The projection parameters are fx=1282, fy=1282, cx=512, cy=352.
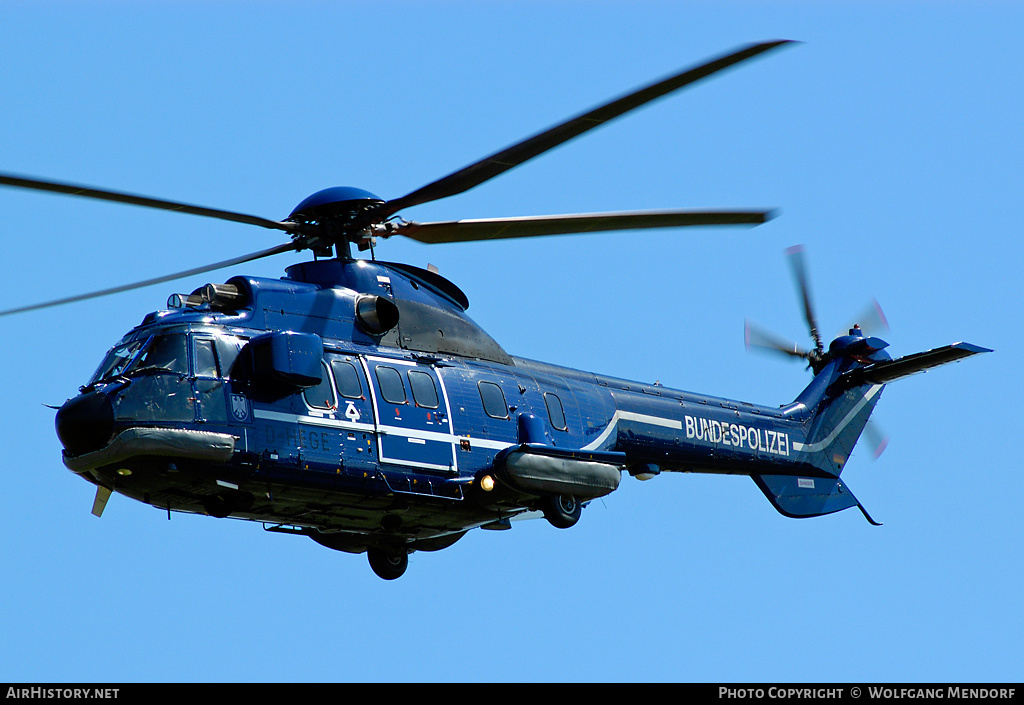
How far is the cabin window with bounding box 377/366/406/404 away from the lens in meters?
19.2

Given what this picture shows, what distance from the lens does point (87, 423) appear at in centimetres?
1680

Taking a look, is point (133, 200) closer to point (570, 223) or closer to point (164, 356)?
point (164, 356)

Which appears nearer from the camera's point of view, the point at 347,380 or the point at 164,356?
the point at 164,356

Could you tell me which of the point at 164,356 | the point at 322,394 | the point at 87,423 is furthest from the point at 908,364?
the point at 87,423

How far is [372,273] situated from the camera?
20.4 metres

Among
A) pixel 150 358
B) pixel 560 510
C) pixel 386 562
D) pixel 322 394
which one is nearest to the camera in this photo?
pixel 150 358

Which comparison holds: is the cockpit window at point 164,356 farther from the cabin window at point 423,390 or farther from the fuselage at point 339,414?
the cabin window at point 423,390

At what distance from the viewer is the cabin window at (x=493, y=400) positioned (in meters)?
20.4

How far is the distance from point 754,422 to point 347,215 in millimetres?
9885

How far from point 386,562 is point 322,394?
4218 mm

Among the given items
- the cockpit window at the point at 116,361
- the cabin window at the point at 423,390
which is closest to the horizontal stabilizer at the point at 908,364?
the cabin window at the point at 423,390

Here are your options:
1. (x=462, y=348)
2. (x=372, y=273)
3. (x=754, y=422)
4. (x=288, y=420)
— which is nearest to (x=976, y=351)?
(x=754, y=422)

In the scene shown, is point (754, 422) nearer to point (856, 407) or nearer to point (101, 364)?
point (856, 407)

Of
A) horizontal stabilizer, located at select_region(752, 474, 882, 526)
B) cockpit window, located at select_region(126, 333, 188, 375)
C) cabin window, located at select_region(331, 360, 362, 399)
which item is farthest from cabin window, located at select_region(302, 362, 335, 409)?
horizontal stabilizer, located at select_region(752, 474, 882, 526)
